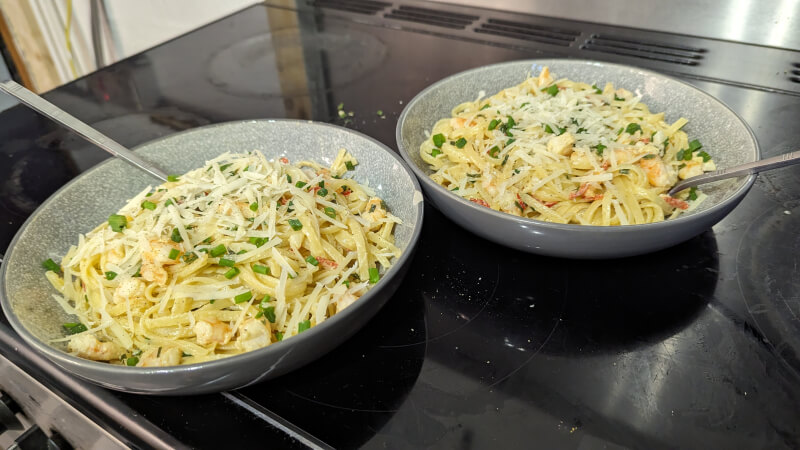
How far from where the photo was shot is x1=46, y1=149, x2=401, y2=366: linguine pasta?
85 cm

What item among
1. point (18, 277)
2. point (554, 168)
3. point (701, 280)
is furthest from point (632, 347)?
point (18, 277)

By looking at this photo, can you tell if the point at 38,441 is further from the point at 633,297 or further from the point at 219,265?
the point at 633,297

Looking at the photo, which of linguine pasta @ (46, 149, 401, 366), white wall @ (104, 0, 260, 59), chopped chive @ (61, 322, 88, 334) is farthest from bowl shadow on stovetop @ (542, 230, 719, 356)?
white wall @ (104, 0, 260, 59)

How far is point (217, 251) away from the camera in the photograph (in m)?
0.95

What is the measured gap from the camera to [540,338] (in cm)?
91

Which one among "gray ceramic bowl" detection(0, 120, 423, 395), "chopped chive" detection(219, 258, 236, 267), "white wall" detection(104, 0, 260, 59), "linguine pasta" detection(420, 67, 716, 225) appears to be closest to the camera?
"gray ceramic bowl" detection(0, 120, 423, 395)

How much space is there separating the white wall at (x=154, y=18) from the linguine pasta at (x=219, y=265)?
2.22 meters

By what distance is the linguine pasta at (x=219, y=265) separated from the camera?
85 centimetres

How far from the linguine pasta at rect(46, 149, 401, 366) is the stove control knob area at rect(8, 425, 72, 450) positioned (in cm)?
23

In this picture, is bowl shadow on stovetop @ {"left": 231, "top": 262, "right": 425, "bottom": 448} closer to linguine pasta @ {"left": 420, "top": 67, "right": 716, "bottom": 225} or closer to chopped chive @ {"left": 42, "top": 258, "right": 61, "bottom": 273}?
linguine pasta @ {"left": 420, "top": 67, "right": 716, "bottom": 225}

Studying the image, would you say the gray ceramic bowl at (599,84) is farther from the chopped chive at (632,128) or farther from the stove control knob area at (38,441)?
the stove control knob area at (38,441)

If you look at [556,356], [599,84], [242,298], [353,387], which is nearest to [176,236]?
[242,298]

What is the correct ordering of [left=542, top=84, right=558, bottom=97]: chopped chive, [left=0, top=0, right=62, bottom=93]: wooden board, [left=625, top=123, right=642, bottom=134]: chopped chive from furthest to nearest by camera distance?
1. [left=0, top=0, right=62, bottom=93]: wooden board
2. [left=542, top=84, right=558, bottom=97]: chopped chive
3. [left=625, top=123, right=642, bottom=134]: chopped chive

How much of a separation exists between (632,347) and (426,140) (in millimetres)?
705
